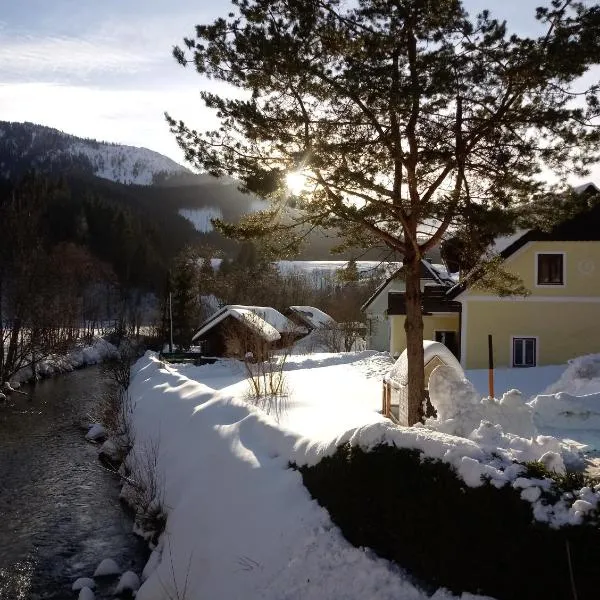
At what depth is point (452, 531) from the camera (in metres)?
5.18

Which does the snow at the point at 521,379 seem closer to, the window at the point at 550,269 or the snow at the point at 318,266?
the window at the point at 550,269

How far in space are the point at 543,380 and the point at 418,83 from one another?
1271 centimetres

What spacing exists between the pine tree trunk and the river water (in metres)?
5.56

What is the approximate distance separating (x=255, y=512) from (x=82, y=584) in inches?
134

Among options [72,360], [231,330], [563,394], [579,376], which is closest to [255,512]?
[563,394]

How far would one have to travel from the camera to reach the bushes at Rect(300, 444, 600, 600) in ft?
14.8

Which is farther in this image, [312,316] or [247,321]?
[312,316]

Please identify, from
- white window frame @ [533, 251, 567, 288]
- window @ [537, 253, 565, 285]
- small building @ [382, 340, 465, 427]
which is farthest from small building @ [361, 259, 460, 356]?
small building @ [382, 340, 465, 427]

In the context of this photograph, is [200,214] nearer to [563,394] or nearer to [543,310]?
[543,310]

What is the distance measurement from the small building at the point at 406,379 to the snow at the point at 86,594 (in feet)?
19.8

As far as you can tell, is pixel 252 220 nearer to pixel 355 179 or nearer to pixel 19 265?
pixel 355 179

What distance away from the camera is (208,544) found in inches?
304

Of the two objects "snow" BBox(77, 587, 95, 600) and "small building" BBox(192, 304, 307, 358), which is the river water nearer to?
"snow" BBox(77, 587, 95, 600)

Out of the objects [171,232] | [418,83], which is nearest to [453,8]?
[418,83]
